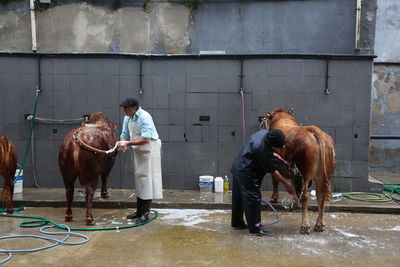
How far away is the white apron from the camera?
5.74 meters

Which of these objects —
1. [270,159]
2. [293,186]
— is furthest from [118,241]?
[293,186]

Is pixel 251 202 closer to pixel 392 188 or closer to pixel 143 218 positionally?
pixel 143 218

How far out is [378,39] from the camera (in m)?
10.3

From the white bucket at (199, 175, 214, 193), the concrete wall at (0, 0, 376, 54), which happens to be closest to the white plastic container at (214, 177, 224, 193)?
the white bucket at (199, 175, 214, 193)

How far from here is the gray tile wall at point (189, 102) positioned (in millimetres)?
7406

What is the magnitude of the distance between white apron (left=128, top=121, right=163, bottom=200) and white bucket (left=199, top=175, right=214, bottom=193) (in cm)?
168

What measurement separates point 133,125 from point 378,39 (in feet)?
25.5

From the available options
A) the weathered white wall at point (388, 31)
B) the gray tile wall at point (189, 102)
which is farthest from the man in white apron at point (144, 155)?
the weathered white wall at point (388, 31)

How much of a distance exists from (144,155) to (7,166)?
2130mm

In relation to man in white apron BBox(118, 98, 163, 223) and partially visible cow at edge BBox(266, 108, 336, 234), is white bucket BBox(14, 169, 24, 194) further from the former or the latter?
partially visible cow at edge BBox(266, 108, 336, 234)

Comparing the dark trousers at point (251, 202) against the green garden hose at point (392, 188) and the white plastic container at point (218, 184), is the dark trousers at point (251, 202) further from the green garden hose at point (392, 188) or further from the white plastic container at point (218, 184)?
the green garden hose at point (392, 188)

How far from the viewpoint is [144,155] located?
5.75 meters

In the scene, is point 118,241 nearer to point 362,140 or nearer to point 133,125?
point 133,125

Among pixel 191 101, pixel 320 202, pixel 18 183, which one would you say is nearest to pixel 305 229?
pixel 320 202
